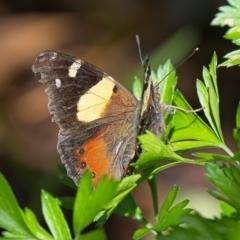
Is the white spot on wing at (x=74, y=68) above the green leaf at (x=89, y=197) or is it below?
above

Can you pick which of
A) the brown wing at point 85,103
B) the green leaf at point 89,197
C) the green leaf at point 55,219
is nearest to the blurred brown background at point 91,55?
the brown wing at point 85,103

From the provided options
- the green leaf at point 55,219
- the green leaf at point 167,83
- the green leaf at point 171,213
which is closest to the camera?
the green leaf at point 171,213

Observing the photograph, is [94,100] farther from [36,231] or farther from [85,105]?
[36,231]

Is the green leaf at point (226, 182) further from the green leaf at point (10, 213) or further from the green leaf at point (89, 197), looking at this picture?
the green leaf at point (10, 213)

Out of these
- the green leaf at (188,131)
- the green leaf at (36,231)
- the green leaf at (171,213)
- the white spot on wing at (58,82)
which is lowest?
the green leaf at (171,213)

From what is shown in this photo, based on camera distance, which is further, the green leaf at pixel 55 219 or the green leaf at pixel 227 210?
the green leaf at pixel 227 210

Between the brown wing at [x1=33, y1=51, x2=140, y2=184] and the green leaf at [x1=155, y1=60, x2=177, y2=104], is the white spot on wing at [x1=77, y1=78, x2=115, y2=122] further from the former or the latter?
the green leaf at [x1=155, y1=60, x2=177, y2=104]
